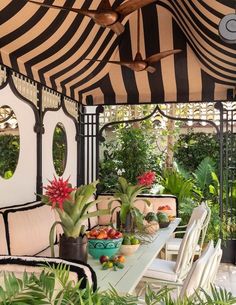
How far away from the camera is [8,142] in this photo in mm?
4816

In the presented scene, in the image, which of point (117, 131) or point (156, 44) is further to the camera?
point (117, 131)

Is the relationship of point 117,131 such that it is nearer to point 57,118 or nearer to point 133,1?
point 57,118

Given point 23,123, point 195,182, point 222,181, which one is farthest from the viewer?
point 195,182

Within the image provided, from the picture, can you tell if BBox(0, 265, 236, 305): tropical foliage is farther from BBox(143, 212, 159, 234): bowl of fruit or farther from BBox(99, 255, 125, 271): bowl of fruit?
BBox(143, 212, 159, 234): bowl of fruit

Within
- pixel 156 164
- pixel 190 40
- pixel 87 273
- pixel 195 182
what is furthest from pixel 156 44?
pixel 87 273

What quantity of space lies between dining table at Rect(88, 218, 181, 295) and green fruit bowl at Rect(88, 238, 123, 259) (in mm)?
66

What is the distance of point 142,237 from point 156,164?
5.84 metres

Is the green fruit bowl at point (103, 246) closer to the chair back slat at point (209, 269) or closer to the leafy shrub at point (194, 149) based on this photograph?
the chair back slat at point (209, 269)

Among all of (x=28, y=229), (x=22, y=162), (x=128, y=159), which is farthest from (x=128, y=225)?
(x=128, y=159)

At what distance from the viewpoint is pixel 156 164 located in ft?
32.5

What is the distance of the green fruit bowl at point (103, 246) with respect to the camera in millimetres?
3182

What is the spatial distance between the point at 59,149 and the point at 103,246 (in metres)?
3.45

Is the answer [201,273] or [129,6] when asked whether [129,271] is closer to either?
[201,273]

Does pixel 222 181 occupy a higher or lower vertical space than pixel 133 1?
lower
